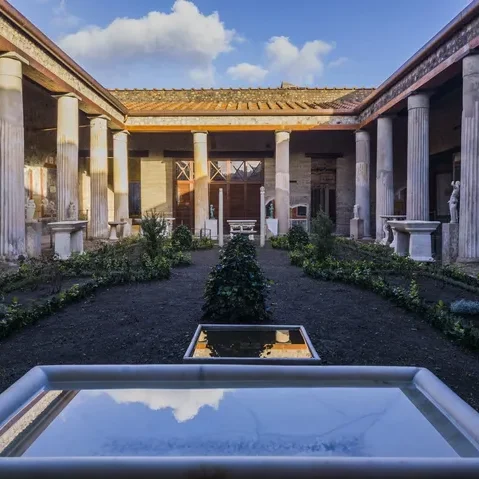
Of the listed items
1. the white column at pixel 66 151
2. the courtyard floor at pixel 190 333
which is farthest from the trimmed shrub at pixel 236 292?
the white column at pixel 66 151

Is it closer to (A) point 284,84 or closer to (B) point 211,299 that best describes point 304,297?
(B) point 211,299

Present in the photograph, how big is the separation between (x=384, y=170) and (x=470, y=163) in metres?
5.58

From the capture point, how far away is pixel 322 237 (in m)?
8.84

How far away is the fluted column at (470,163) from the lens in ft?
29.2

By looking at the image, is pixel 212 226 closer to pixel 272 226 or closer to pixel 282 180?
pixel 272 226

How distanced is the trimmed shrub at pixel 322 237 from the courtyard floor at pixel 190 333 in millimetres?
1976

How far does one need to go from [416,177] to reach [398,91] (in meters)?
2.60

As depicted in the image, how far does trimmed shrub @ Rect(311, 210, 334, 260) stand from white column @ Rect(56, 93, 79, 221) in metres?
6.78

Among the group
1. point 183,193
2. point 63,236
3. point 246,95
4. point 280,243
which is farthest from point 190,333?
point 246,95

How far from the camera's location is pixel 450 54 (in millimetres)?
A: 9633

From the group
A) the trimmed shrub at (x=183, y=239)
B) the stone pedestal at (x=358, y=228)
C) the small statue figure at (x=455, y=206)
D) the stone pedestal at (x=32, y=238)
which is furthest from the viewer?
the stone pedestal at (x=358, y=228)

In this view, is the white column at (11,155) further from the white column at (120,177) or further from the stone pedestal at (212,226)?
the stone pedestal at (212,226)

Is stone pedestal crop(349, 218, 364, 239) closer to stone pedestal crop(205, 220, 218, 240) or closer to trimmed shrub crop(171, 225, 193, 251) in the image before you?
stone pedestal crop(205, 220, 218, 240)

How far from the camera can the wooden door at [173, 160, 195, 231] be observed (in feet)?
66.9
